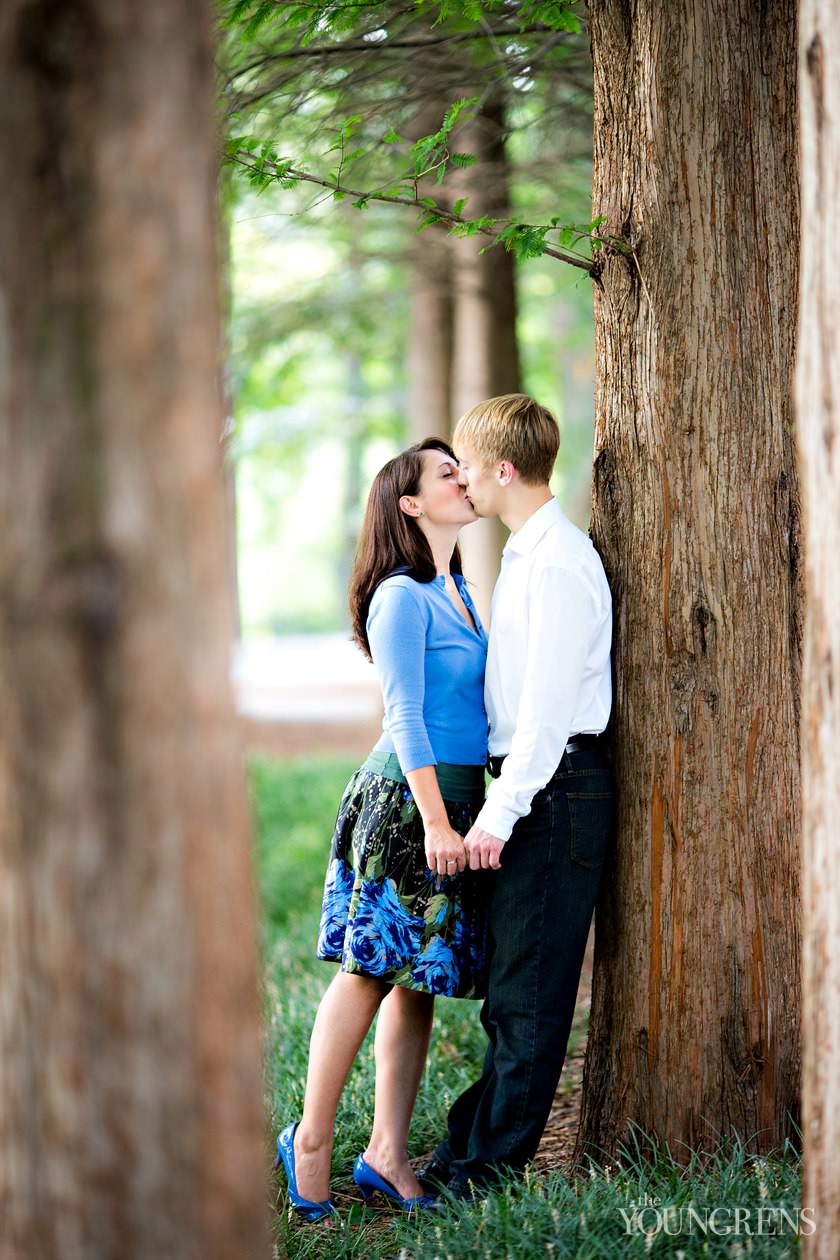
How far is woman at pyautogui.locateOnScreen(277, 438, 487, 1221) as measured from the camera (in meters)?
3.29

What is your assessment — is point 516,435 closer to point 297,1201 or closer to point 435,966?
point 435,966

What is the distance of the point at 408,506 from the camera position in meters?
3.51

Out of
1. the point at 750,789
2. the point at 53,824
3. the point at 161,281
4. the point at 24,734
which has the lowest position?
the point at 750,789

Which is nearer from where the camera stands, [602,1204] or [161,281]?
[161,281]

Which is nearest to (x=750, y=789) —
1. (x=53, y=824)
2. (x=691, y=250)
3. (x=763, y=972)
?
(x=763, y=972)

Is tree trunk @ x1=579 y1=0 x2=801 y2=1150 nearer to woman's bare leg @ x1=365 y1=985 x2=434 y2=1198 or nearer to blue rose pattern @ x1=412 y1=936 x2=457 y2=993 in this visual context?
blue rose pattern @ x1=412 y1=936 x2=457 y2=993

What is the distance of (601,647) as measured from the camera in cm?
327

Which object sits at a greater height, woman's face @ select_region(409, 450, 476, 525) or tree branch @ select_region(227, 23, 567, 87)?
tree branch @ select_region(227, 23, 567, 87)

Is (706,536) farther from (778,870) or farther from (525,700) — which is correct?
(778,870)

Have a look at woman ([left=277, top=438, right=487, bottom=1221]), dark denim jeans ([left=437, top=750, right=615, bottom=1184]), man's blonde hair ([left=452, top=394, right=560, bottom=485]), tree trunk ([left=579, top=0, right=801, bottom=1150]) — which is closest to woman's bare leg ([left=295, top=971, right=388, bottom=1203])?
woman ([left=277, top=438, right=487, bottom=1221])

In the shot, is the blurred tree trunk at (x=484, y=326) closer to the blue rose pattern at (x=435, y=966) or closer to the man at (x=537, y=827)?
the man at (x=537, y=827)

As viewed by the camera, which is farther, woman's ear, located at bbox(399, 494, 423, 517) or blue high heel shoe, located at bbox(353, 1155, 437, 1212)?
woman's ear, located at bbox(399, 494, 423, 517)

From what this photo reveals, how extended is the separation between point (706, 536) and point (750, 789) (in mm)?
704

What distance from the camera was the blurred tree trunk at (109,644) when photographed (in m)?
1.73
